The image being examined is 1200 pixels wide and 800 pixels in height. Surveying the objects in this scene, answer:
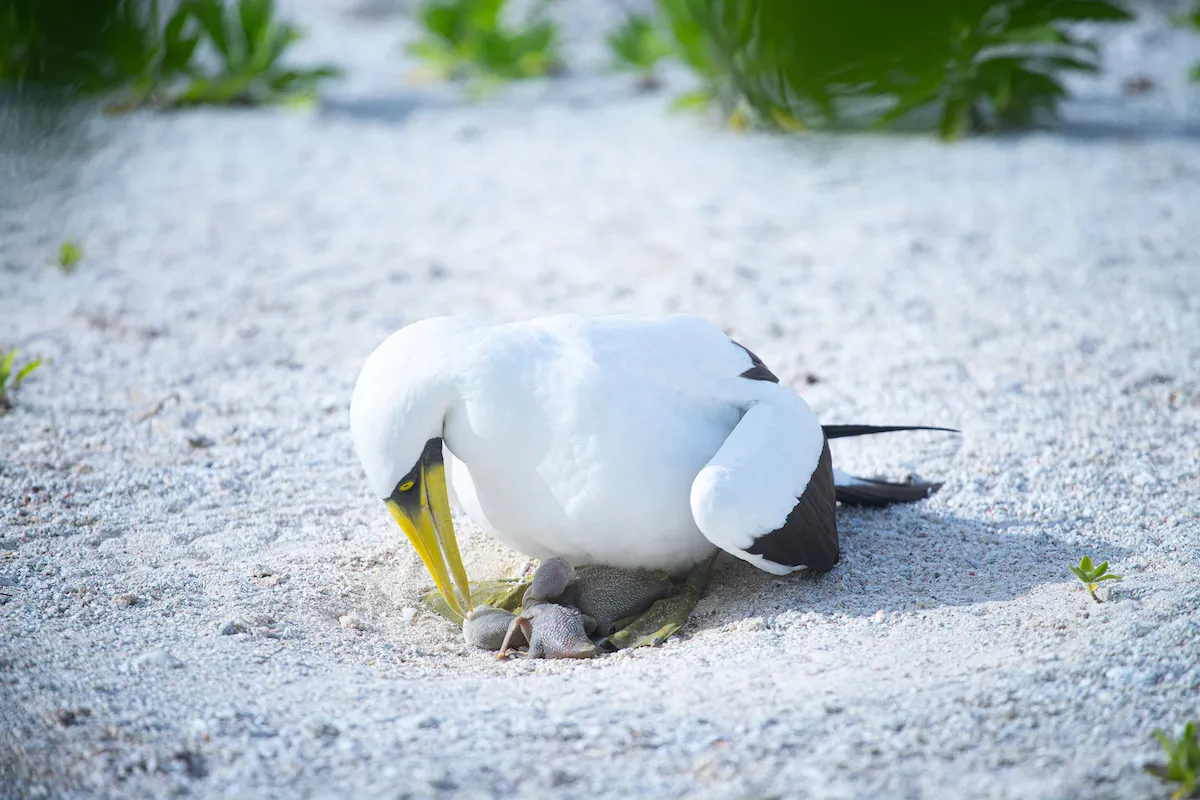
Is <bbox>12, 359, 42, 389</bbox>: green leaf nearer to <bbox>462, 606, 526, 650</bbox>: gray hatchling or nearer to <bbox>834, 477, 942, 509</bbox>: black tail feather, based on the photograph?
<bbox>462, 606, 526, 650</bbox>: gray hatchling

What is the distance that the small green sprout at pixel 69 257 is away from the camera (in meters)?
6.96

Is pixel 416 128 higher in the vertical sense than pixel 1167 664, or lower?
lower

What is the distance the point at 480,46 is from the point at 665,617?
8.40 metres

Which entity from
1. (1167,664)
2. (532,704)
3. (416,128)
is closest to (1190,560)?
(1167,664)

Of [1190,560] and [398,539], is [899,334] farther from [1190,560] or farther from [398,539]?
[398,539]

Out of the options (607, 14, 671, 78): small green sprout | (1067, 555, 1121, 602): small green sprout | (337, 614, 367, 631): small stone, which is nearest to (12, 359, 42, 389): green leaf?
(337, 614, 367, 631): small stone

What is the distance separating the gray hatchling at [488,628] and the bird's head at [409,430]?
8 centimetres

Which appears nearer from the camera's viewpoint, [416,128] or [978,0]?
[978,0]

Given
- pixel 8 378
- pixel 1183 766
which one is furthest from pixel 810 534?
pixel 8 378

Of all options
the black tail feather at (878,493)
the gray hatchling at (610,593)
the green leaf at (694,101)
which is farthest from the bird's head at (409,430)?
the green leaf at (694,101)

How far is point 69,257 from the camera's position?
6.97 metres

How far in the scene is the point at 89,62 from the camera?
1.30m

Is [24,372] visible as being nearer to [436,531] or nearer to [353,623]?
[353,623]

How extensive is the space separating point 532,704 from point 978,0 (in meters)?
2.32
